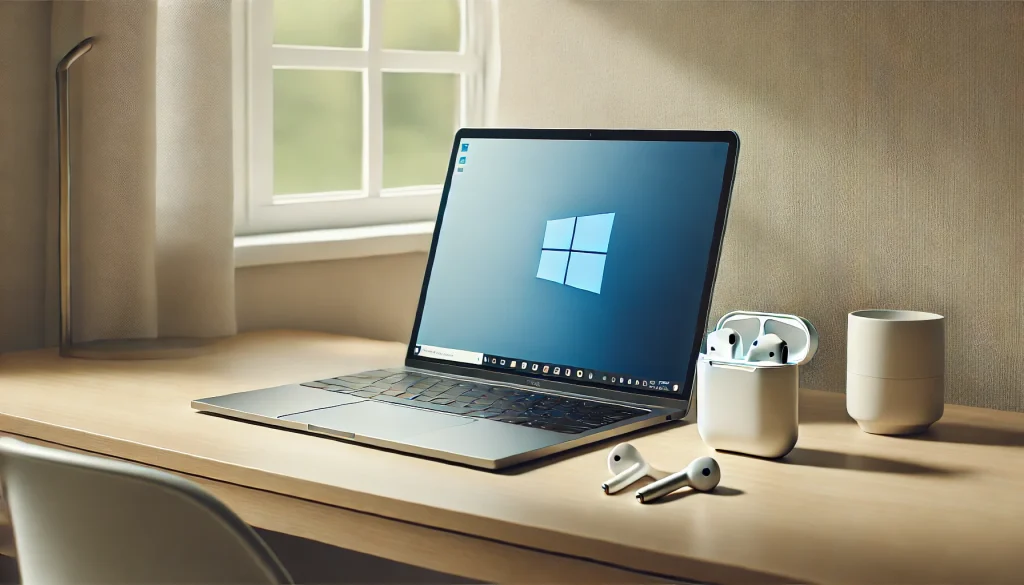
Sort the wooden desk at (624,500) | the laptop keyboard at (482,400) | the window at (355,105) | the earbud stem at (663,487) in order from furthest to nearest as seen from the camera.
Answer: the window at (355,105), the laptop keyboard at (482,400), the earbud stem at (663,487), the wooden desk at (624,500)

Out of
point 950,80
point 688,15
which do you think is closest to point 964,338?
point 950,80

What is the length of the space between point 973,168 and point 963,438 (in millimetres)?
324

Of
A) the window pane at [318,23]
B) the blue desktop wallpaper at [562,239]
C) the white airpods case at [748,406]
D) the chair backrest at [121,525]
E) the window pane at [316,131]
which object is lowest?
the chair backrest at [121,525]

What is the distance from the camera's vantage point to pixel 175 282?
160cm

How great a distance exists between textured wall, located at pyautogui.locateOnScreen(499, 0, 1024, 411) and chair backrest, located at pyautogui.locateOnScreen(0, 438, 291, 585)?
2.63ft

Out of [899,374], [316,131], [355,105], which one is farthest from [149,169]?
[899,374]

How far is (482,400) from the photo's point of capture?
1144mm

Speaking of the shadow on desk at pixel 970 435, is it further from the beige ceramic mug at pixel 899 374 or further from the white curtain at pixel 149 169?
the white curtain at pixel 149 169

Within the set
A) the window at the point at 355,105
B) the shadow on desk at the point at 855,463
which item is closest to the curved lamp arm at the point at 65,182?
the window at the point at 355,105

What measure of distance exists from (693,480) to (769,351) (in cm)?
20

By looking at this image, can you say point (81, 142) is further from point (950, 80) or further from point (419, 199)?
point (950, 80)

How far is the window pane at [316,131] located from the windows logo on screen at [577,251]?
0.85m

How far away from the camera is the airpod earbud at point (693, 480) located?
2.71 ft

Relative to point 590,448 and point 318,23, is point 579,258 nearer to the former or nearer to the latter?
point 590,448
